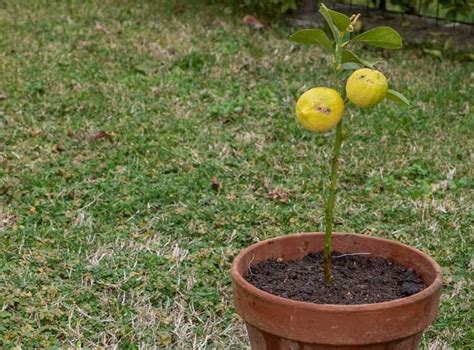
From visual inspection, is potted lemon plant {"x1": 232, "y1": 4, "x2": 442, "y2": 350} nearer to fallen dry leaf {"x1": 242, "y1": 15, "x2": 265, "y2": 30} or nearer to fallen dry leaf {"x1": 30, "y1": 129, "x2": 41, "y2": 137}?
fallen dry leaf {"x1": 30, "y1": 129, "x2": 41, "y2": 137}

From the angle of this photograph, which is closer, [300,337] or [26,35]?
[300,337]

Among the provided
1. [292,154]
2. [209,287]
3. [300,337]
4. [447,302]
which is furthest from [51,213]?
[300,337]

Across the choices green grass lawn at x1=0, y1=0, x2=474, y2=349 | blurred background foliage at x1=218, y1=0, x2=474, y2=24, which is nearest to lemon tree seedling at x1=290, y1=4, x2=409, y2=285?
green grass lawn at x1=0, y1=0, x2=474, y2=349

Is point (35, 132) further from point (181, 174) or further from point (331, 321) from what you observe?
point (331, 321)

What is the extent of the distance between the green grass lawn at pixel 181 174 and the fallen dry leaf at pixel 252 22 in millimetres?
280

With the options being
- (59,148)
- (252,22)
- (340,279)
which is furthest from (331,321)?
(252,22)

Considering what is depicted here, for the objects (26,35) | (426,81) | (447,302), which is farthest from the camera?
(26,35)

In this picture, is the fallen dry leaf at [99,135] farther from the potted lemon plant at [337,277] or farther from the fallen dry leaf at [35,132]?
the potted lemon plant at [337,277]

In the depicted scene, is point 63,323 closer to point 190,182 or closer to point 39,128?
point 190,182

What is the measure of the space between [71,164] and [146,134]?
51 centimetres

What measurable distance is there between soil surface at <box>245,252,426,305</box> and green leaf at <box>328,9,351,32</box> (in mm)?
673

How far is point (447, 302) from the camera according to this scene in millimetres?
3547

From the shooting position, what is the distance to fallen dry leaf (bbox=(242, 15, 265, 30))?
7.30 metres

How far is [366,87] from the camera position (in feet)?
8.27
